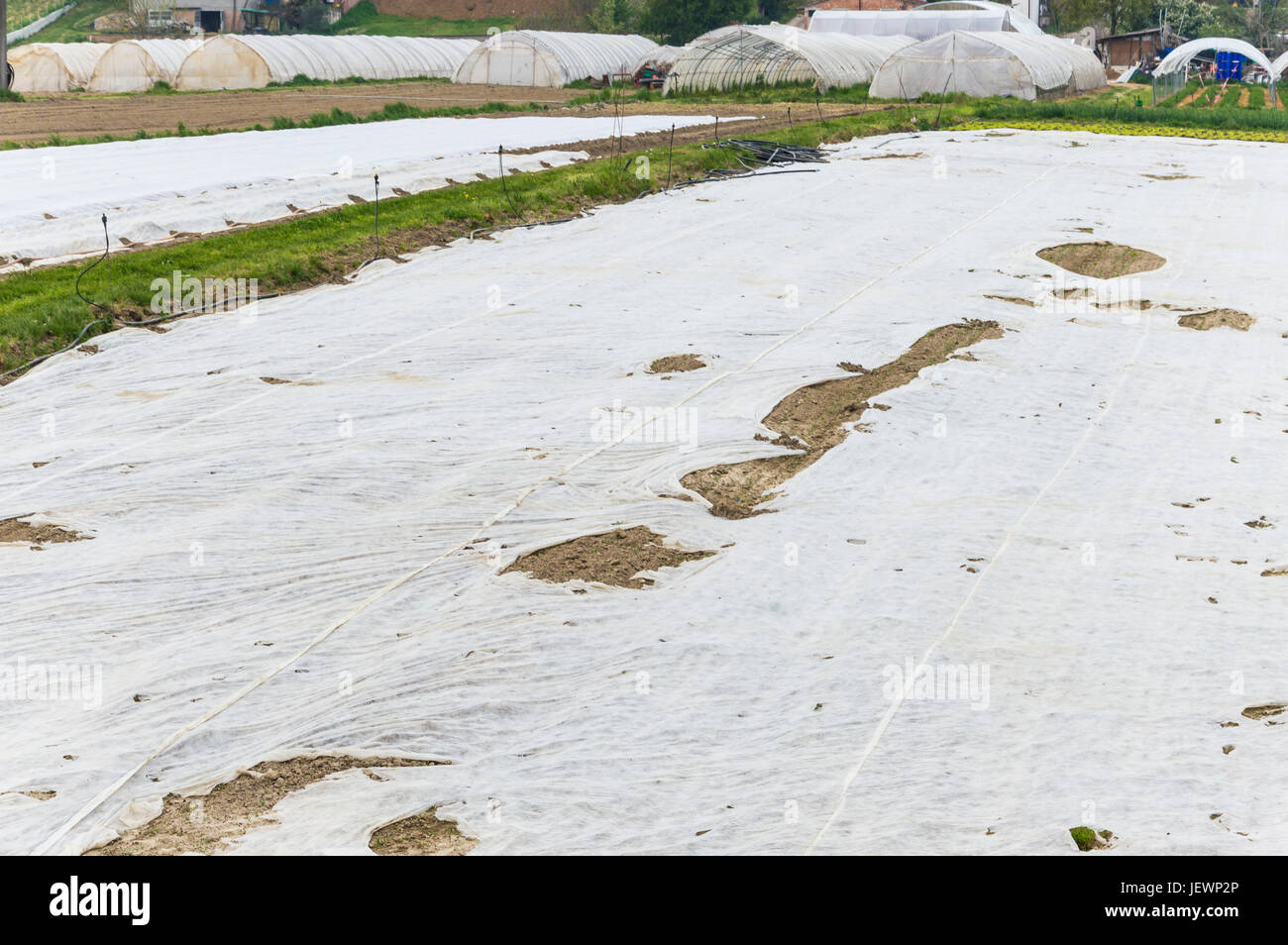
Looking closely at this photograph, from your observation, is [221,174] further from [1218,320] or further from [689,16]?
[689,16]

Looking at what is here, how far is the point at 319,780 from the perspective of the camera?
15.5 feet

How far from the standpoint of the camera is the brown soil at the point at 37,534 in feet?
22.1

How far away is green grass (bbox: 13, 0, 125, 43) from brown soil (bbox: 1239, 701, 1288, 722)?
2684 inches

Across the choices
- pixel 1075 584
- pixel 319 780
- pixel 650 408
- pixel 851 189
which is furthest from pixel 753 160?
pixel 319 780

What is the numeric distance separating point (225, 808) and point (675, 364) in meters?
5.67

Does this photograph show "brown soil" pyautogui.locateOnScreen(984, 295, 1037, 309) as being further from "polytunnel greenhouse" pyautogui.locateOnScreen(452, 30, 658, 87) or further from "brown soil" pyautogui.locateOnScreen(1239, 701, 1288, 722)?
"polytunnel greenhouse" pyautogui.locateOnScreen(452, 30, 658, 87)

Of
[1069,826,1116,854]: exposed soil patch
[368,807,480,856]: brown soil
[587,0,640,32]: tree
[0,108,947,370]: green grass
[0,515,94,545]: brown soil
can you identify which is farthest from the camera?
[587,0,640,32]: tree

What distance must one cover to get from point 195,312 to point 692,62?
95.7 ft

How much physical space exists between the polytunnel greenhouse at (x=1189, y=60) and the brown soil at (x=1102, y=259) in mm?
28516

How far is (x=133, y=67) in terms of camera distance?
133 feet

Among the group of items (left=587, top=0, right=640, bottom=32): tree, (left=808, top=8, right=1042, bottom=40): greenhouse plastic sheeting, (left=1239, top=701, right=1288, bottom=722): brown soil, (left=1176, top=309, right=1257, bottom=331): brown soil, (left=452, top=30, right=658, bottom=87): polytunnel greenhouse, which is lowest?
(left=1239, top=701, right=1288, bottom=722): brown soil

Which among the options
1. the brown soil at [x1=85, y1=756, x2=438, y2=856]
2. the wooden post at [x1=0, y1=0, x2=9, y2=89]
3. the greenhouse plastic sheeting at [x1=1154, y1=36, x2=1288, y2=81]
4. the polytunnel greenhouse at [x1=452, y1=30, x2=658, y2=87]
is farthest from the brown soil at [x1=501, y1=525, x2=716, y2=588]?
the greenhouse plastic sheeting at [x1=1154, y1=36, x2=1288, y2=81]

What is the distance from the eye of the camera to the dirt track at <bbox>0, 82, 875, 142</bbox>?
82.6ft

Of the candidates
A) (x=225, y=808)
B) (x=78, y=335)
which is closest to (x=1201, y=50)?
(x=78, y=335)
